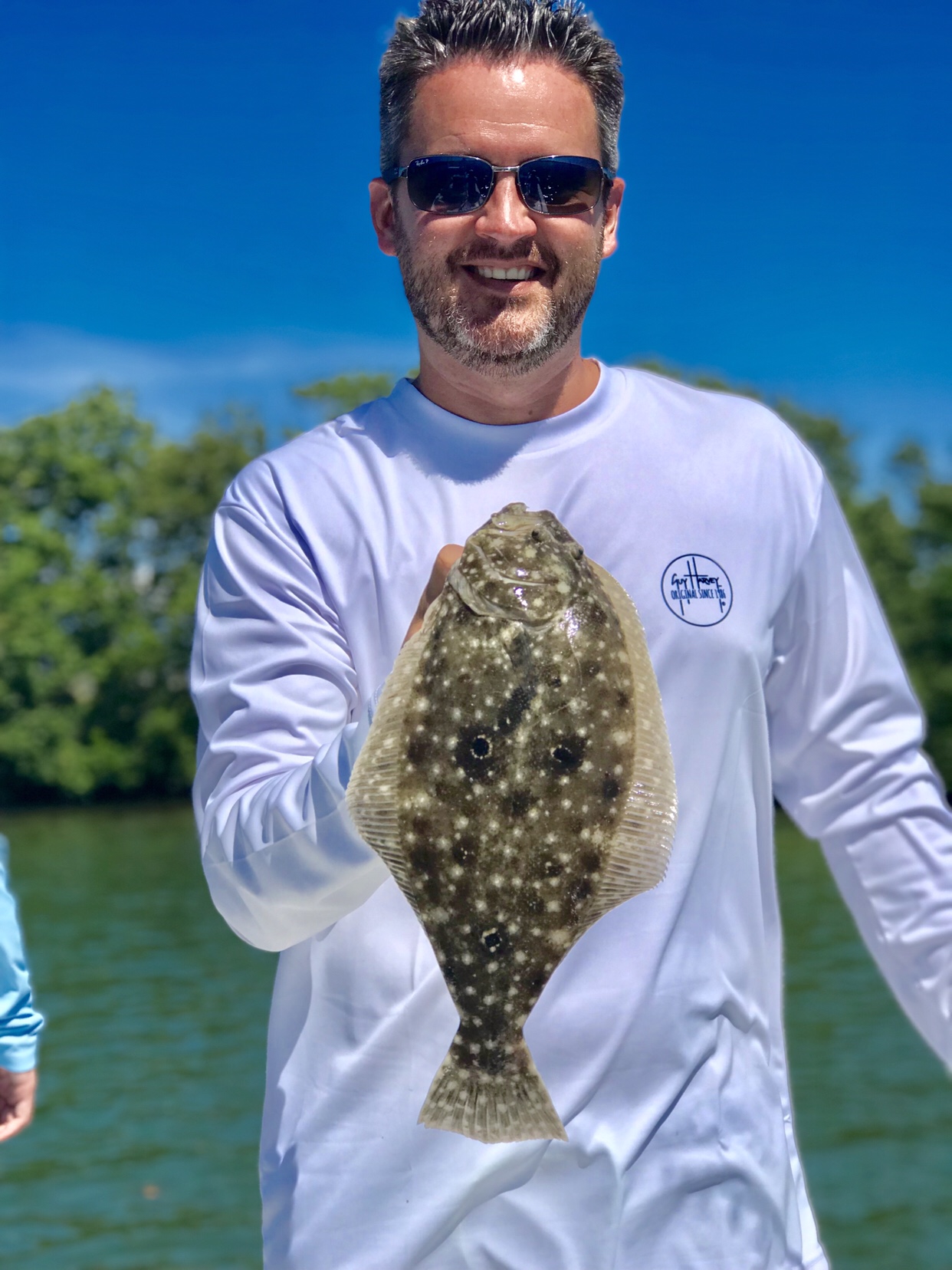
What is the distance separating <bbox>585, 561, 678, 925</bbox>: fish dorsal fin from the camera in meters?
2.39

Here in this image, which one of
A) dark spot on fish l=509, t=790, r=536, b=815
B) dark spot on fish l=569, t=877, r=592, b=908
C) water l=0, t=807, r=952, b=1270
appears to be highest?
dark spot on fish l=509, t=790, r=536, b=815

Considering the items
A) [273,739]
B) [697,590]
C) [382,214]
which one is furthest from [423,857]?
[382,214]

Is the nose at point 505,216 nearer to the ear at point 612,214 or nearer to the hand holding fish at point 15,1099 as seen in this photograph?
the ear at point 612,214

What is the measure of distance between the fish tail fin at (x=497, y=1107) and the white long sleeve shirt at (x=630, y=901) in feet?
1.41

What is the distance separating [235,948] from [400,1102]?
43.4 m

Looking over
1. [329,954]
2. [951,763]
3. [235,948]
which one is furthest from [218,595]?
[951,763]

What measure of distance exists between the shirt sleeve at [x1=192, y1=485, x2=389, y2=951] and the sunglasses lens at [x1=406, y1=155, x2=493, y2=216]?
72 cm

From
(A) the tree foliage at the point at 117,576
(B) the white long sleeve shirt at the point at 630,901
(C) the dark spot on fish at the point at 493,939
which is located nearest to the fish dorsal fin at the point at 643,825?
(C) the dark spot on fish at the point at 493,939

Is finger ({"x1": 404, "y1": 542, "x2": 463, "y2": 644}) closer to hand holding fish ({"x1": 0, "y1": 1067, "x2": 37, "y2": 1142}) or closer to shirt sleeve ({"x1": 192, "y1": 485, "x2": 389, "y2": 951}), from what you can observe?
shirt sleeve ({"x1": 192, "y1": 485, "x2": 389, "y2": 951})

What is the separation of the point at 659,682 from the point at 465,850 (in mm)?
805

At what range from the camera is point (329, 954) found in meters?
3.06

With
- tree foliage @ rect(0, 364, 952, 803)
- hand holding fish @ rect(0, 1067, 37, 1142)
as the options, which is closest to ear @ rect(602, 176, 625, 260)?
hand holding fish @ rect(0, 1067, 37, 1142)

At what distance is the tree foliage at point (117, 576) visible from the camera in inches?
2685

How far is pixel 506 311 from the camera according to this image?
3.02 m
